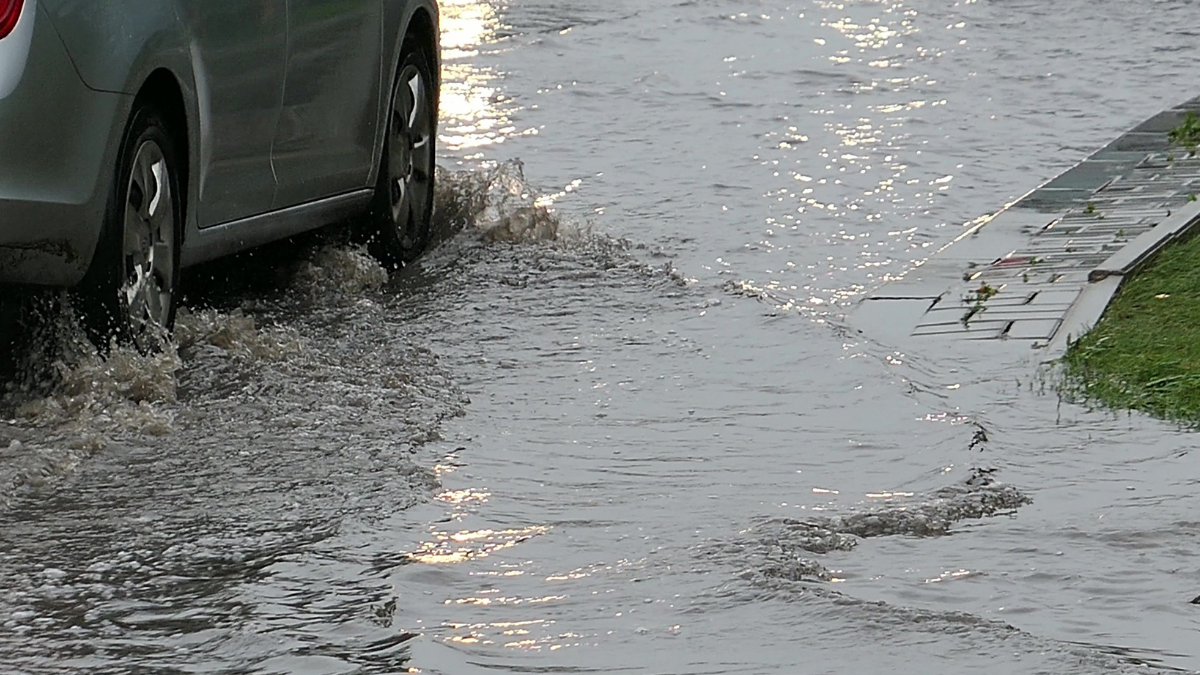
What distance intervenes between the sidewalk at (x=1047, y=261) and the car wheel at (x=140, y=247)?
2.34 m

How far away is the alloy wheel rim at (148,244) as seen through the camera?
6426 millimetres

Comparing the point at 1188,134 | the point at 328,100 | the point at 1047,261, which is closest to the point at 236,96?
the point at 328,100

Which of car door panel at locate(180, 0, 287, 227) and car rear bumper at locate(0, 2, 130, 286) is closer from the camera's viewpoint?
car rear bumper at locate(0, 2, 130, 286)

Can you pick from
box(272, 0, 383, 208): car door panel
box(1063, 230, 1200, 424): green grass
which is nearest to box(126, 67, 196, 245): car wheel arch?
box(272, 0, 383, 208): car door panel

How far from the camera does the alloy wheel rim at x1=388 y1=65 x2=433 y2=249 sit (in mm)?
8906

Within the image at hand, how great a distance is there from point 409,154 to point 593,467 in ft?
11.0

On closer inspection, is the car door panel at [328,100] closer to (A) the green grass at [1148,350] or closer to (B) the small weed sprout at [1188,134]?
(A) the green grass at [1148,350]

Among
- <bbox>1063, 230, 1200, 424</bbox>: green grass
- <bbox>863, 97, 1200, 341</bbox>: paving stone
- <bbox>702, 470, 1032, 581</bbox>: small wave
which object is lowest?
<bbox>702, 470, 1032, 581</bbox>: small wave

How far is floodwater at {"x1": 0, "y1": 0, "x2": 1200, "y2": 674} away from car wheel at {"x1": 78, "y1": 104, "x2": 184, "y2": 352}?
121 millimetres

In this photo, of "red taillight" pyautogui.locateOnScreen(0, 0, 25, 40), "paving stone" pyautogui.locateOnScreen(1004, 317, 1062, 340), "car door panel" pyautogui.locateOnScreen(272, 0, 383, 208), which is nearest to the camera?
"red taillight" pyautogui.locateOnScreen(0, 0, 25, 40)

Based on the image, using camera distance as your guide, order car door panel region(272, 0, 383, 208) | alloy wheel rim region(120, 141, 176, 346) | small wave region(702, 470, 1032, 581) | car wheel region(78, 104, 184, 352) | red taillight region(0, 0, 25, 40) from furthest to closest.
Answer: car door panel region(272, 0, 383, 208), alloy wheel rim region(120, 141, 176, 346), car wheel region(78, 104, 184, 352), red taillight region(0, 0, 25, 40), small wave region(702, 470, 1032, 581)

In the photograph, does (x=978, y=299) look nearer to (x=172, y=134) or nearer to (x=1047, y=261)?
(x=1047, y=261)

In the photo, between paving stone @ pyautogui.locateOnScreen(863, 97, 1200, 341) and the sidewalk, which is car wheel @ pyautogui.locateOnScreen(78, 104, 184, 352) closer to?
the sidewalk

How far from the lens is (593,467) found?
19.5 feet
